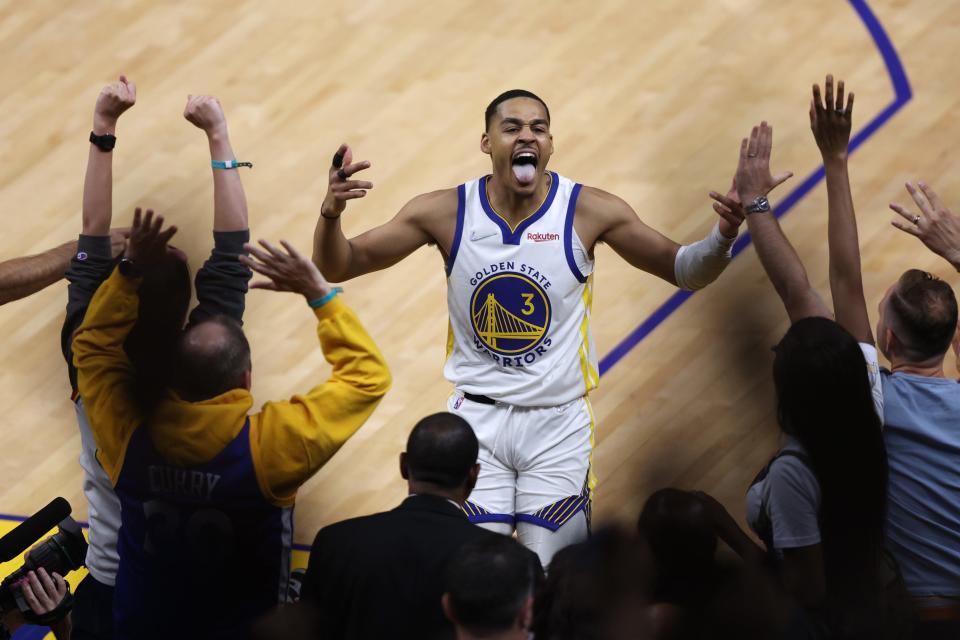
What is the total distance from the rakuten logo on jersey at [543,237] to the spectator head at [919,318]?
1.28 meters

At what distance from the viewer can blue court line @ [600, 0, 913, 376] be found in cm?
645

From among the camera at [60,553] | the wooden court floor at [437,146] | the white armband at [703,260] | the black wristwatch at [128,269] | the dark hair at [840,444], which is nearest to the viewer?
the dark hair at [840,444]

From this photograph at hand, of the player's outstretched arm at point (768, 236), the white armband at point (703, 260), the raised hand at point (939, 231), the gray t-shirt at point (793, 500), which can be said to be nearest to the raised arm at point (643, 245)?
the white armband at point (703, 260)

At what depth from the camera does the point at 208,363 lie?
10.7 ft

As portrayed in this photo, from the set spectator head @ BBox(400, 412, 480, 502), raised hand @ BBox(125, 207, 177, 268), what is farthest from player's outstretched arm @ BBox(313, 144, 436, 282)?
spectator head @ BBox(400, 412, 480, 502)

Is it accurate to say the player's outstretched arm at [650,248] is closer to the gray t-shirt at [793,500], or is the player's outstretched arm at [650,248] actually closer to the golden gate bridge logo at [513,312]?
the golden gate bridge logo at [513,312]

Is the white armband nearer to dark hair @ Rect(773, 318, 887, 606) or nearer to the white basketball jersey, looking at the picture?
the white basketball jersey

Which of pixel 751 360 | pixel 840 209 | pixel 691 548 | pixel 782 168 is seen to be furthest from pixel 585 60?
pixel 691 548

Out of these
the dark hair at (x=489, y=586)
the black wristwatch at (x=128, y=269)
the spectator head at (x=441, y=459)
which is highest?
the black wristwatch at (x=128, y=269)

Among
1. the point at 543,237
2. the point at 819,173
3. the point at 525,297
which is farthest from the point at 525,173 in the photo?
the point at 819,173

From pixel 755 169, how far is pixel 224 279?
1.69 m

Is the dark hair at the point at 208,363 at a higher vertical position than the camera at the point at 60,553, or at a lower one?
higher

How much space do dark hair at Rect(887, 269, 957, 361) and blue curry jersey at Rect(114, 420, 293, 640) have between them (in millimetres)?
1762

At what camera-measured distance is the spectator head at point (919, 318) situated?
142 inches
